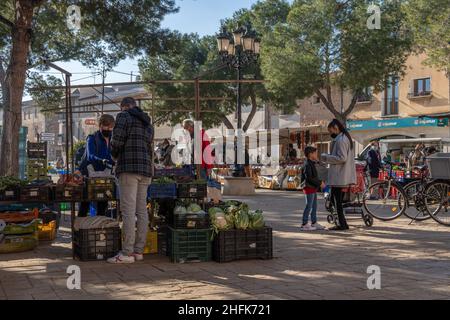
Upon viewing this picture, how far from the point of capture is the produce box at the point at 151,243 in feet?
24.3

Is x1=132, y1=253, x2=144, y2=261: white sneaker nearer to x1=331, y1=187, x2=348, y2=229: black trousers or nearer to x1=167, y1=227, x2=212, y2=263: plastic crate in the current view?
x1=167, y1=227, x2=212, y2=263: plastic crate

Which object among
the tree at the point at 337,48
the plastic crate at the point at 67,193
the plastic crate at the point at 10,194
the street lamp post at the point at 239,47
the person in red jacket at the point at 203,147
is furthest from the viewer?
the tree at the point at 337,48

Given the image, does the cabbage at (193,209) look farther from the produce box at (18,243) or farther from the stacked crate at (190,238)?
the produce box at (18,243)

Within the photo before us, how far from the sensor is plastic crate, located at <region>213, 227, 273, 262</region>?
6.69m

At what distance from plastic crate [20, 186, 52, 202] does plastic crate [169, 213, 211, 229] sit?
1789 millimetres

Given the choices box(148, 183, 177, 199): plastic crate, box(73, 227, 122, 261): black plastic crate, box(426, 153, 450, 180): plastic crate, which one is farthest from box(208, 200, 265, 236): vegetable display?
box(426, 153, 450, 180): plastic crate

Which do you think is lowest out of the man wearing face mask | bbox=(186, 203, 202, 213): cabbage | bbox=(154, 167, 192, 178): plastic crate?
bbox=(186, 203, 202, 213): cabbage

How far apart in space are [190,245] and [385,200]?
5.68 metres

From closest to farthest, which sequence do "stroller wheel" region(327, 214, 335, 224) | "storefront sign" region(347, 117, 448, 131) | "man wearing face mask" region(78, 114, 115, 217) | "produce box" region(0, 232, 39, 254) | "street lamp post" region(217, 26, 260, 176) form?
"produce box" region(0, 232, 39, 254)
"man wearing face mask" region(78, 114, 115, 217)
"stroller wheel" region(327, 214, 335, 224)
"street lamp post" region(217, 26, 260, 176)
"storefront sign" region(347, 117, 448, 131)

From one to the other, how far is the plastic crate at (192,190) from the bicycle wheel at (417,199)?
4701 mm

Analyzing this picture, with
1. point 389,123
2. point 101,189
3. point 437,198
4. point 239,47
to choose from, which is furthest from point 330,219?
point 389,123

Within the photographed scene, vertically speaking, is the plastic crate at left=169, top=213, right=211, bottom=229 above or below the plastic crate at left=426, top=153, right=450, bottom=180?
below

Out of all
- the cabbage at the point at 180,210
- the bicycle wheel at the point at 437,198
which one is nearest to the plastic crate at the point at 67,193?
the cabbage at the point at 180,210

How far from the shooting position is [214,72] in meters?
33.4
